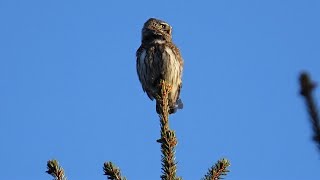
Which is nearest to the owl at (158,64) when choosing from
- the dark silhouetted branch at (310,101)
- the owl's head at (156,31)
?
the owl's head at (156,31)

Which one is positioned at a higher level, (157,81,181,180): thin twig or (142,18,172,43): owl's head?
(142,18,172,43): owl's head

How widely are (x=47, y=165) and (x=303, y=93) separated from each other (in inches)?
60.3

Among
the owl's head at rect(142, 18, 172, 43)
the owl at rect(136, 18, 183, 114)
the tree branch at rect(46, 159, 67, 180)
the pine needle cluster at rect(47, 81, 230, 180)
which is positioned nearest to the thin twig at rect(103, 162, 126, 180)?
the pine needle cluster at rect(47, 81, 230, 180)

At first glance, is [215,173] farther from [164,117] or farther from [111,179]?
[164,117]

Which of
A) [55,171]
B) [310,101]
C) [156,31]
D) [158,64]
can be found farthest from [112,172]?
[156,31]

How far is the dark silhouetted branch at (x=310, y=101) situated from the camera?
0.80 meters

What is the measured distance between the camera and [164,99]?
3488mm

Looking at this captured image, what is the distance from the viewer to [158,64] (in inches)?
258

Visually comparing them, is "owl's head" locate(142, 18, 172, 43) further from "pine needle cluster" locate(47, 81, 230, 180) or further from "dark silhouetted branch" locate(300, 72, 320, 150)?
"dark silhouetted branch" locate(300, 72, 320, 150)

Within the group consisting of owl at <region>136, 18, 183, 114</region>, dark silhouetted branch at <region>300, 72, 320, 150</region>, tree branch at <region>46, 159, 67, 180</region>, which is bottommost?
dark silhouetted branch at <region>300, 72, 320, 150</region>

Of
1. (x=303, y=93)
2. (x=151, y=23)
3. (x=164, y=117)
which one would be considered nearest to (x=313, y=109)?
(x=303, y=93)

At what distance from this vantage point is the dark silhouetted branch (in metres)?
0.80

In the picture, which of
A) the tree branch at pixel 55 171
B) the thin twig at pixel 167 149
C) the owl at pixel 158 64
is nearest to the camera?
the tree branch at pixel 55 171

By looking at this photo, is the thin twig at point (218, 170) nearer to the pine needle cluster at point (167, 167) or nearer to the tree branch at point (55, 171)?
the pine needle cluster at point (167, 167)
